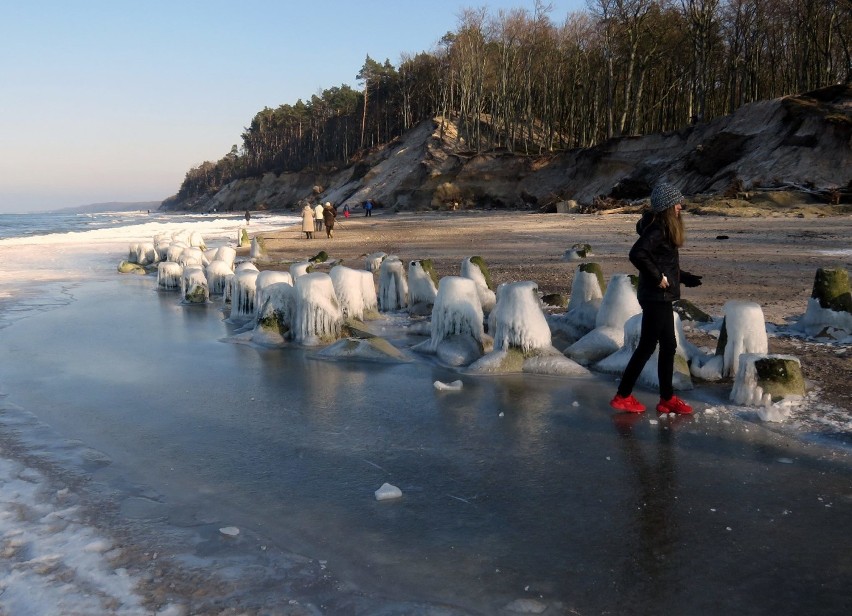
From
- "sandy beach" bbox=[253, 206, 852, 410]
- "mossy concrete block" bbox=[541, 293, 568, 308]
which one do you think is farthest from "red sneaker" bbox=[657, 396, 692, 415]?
"mossy concrete block" bbox=[541, 293, 568, 308]

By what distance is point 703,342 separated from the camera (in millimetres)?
7406

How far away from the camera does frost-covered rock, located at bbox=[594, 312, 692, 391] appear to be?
6008 millimetres

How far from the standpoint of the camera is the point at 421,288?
10156mm

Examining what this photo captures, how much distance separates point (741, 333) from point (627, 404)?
1423 millimetres

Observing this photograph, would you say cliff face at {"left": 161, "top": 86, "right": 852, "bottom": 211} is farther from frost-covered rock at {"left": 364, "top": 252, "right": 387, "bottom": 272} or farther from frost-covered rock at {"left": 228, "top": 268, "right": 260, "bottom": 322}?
frost-covered rock at {"left": 228, "top": 268, "right": 260, "bottom": 322}

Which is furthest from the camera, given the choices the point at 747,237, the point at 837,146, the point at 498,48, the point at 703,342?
the point at 498,48

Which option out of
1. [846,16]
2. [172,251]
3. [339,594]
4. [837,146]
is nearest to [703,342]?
[339,594]

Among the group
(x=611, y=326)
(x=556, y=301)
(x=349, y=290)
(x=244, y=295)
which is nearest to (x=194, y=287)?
(x=244, y=295)

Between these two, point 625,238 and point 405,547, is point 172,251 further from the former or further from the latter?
point 405,547

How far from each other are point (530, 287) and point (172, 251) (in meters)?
13.6

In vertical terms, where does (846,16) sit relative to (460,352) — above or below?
above

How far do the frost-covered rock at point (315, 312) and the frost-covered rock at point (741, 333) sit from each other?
4.40 meters

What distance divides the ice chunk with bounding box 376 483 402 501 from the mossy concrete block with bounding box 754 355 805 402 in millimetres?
3192

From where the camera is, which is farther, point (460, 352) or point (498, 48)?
point (498, 48)
